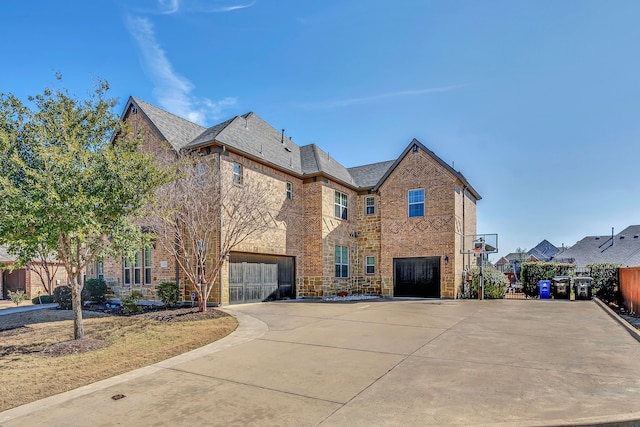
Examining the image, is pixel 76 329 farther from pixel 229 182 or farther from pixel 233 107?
pixel 233 107

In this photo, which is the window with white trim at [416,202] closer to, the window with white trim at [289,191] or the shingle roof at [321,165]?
the shingle roof at [321,165]

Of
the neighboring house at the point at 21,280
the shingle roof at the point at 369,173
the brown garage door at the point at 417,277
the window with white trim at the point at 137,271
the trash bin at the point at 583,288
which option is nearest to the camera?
the window with white trim at the point at 137,271

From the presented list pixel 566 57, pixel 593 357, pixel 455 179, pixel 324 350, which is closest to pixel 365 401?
pixel 324 350

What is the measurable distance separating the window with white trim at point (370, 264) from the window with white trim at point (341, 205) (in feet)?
9.86

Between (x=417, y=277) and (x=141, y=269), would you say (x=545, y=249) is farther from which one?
(x=141, y=269)

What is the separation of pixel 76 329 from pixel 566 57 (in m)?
15.5

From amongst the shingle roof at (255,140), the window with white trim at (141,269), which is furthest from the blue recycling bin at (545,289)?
the window with white trim at (141,269)

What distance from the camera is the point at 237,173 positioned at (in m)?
16.3

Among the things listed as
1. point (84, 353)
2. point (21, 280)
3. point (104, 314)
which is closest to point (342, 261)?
point (104, 314)

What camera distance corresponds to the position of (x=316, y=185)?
20375 mm

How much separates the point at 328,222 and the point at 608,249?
38937 millimetres

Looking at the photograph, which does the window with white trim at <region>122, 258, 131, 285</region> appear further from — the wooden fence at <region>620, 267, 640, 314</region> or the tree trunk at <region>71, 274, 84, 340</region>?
the wooden fence at <region>620, 267, 640, 314</region>

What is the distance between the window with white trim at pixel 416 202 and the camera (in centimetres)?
2097

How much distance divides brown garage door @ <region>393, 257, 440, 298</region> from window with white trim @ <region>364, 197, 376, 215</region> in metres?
3.37
